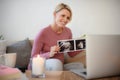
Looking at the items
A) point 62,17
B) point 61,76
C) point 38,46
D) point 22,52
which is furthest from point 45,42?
point 22,52

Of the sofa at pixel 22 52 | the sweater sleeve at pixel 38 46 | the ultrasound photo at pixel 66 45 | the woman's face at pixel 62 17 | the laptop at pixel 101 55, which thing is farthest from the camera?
the sofa at pixel 22 52

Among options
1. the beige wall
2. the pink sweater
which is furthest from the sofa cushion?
the pink sweater

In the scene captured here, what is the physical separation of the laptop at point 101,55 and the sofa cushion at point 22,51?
1.59 meters

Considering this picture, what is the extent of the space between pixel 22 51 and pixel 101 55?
1710 millimetres

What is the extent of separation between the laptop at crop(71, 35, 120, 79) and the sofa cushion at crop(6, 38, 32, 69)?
1.59 metres

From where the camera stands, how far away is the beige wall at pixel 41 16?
9.76 feet

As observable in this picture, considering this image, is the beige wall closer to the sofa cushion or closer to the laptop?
the sofa cushion

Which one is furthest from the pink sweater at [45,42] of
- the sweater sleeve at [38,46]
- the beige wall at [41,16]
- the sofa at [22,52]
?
the beige wall at [41,16]

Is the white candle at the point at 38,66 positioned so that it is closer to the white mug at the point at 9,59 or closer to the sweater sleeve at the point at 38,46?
the white mug at the point at 9,59

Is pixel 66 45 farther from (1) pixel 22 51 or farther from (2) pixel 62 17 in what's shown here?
(1) pixel 22 51

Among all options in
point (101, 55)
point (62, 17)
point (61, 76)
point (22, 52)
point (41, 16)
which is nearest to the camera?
point (101, 55)

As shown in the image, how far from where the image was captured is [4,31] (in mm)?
2980

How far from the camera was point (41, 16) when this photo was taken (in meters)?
3.02

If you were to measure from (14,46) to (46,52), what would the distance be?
0.93m
